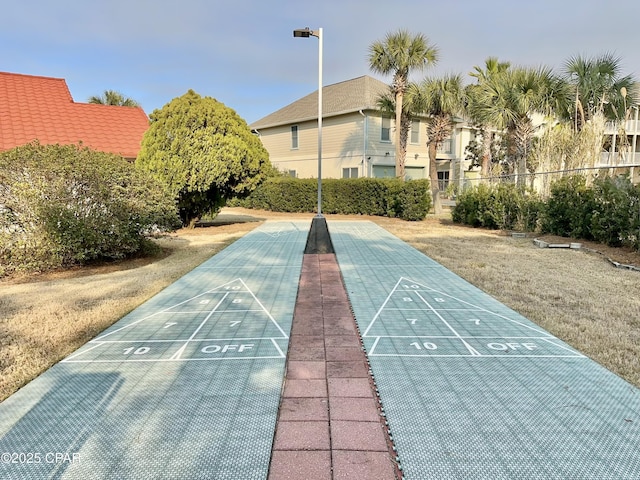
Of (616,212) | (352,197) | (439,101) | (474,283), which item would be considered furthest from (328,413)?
(439,101)

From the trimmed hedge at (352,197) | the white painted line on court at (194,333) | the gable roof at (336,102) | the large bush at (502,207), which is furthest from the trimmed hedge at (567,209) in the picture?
the gable roof at (336,102)

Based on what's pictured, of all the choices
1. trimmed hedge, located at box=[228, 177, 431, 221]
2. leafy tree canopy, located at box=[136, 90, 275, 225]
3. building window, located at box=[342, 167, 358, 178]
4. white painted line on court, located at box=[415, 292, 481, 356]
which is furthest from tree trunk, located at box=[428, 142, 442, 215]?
white painted line on court, located at box=[415, 292, 481, 356]

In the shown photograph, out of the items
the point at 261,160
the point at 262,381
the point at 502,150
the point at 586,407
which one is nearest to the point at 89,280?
the point at 262,381

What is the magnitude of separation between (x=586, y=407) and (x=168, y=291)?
4809 millimetres

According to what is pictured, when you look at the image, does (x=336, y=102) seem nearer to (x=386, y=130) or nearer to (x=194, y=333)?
(x=386, y=130)

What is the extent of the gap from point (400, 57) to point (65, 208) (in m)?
15.0

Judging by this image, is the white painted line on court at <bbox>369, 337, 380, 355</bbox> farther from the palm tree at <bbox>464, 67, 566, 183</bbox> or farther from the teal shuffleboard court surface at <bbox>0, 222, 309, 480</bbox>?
the palm tree at <bbox>464, 67, 566, 183</bbox>

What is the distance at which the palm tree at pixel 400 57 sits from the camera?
17.5 meters

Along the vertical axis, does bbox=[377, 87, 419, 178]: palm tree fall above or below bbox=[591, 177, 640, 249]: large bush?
above

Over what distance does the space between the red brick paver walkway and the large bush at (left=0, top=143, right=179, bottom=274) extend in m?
4.98

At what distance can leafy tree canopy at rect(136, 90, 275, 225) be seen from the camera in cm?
1182

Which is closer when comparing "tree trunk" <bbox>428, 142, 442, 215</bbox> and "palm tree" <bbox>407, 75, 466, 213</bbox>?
"palm tree" <bbox>407, 75, 466, 213</bbox>

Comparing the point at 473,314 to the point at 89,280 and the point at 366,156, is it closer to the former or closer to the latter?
the point at 89,280

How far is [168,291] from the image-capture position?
5523 millimetres
